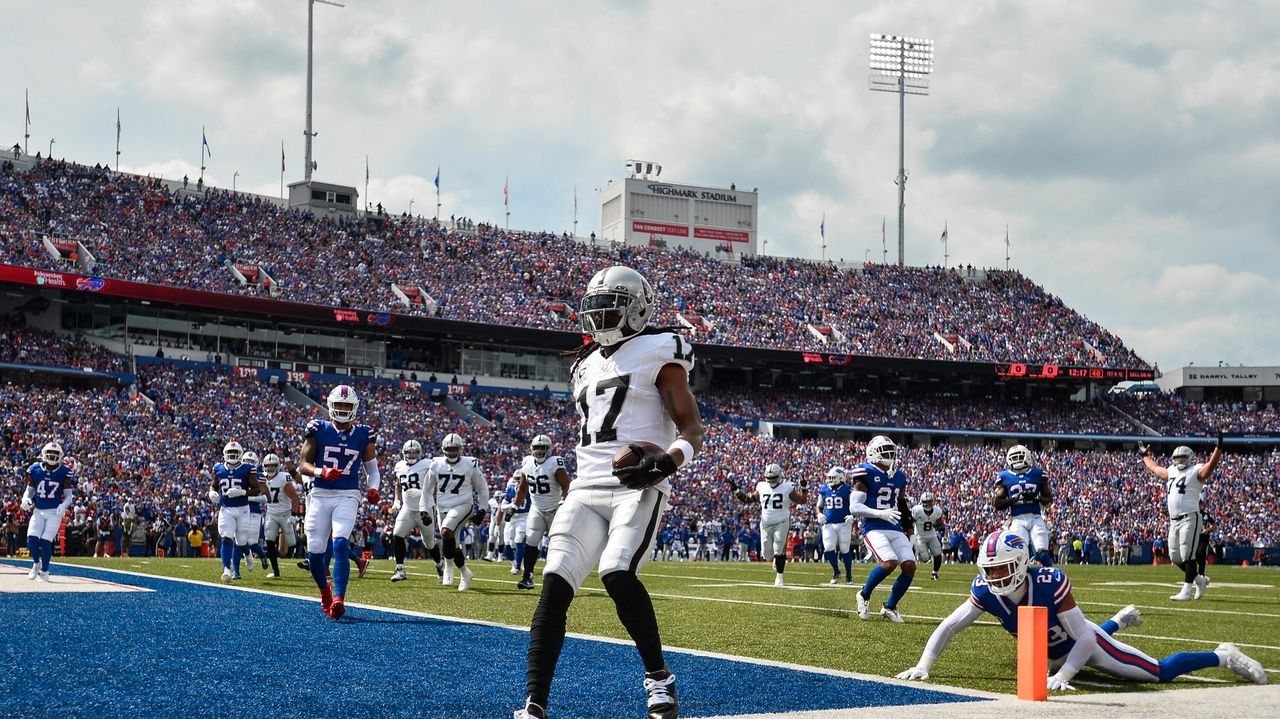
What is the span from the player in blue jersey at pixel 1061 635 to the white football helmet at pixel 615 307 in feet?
9.94

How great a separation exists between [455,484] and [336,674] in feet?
31.5

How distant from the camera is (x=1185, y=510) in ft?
57.4

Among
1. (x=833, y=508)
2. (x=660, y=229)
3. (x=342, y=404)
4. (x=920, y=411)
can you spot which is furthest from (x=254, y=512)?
(x=660, y=229)

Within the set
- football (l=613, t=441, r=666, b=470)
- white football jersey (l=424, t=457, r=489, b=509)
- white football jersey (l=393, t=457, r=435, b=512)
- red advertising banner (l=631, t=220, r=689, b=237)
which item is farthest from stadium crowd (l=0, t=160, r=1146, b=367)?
football (l=613, t=441, r=666, b=470)

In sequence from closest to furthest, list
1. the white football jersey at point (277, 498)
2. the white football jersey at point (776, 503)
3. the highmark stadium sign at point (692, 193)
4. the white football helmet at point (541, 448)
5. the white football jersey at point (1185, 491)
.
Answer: the white football helmet at point (541, 448)
the white football jersey at point (1185, 491)
the white football jersey at point (277, 498)
the white football jersey at point (776, 503)
the highmark stadium sign at point (692, 193)

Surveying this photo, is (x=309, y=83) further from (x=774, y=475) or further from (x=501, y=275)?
(x=774, y=475)

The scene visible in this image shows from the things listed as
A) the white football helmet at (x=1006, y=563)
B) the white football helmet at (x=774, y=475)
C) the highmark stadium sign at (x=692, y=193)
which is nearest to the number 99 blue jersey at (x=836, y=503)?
the white football helmet at (x=774, y=475)

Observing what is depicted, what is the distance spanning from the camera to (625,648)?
357 inches

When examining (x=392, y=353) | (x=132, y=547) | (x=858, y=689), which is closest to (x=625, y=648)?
(x=858, y=689)

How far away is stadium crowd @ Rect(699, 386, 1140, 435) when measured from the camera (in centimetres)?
5462

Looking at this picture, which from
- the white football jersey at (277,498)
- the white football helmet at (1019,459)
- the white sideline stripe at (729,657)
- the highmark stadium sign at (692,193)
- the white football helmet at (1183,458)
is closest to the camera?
the white sideline stripe at (729,657)

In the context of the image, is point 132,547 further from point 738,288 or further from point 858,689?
point 738,288

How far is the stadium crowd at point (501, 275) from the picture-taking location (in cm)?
4509

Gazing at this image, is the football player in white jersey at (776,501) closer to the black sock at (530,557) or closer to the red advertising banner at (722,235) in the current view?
the black sock at (530,557)
